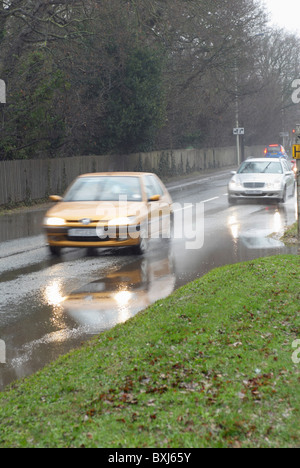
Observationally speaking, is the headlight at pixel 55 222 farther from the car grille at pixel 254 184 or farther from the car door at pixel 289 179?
the car door at pixel 289 179

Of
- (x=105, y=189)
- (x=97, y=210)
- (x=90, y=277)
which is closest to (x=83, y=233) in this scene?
(x=97, y=210)

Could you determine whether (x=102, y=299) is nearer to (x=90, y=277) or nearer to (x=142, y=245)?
(x=90, y=277)

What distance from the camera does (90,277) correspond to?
10617 mm

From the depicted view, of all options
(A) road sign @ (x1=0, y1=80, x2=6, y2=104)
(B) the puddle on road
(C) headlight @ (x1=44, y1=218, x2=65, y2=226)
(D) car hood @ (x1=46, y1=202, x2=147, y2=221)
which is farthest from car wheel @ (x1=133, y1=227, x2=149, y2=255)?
(A) road sign @ (x1=0, y1=80, x2=6, y2=104)

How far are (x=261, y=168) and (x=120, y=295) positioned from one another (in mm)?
14860

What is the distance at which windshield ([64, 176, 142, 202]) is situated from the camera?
517 inches

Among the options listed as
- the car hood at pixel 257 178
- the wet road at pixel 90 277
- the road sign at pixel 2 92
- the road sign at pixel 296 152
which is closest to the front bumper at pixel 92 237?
the wet road at pixel 90 277

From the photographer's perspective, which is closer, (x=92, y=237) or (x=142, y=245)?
(x=92, y=237)

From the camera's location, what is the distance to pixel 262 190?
2195cm

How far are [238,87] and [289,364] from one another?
145ft

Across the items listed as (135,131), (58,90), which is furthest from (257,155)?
(58,90)

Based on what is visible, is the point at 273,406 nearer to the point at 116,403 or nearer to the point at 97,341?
the point at 116,403

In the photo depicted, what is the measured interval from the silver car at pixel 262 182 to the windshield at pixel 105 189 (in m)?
9.22

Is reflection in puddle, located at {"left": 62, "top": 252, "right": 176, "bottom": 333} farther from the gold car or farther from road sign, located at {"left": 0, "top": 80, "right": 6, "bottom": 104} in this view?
road sign, located at {"left": 0, "top": 80, "right": 6, "bottom": 104}
